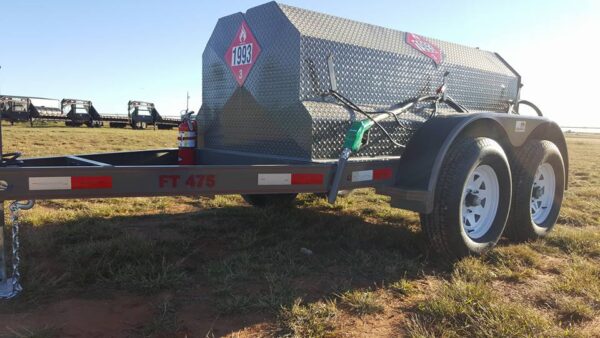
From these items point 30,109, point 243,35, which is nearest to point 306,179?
point 243,35

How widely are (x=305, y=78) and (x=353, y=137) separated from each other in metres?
0.63

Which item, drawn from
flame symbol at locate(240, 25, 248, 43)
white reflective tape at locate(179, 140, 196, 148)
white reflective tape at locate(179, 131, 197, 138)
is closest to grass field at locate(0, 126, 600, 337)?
white reflective tape at locate(179, 140, 196, 148)

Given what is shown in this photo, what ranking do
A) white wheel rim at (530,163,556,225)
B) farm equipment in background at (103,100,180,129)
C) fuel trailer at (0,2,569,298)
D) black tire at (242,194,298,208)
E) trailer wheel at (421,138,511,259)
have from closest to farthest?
fuel trailer at (0,2,569,298), trailer wheel at (421,138,511,259), white wheel rim at (530,163,556,225), black tire at (242,194,298,208), farm equipment in background at (103,100,180,129)

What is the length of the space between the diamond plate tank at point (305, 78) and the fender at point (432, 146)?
12.8 inches

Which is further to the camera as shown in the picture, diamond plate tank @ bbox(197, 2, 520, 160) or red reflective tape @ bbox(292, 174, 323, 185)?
diamond plate tank @ bbox(197, 2, 520, 160)

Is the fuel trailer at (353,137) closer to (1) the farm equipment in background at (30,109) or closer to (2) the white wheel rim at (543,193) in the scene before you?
(2) the white wheel rim at (543,193)

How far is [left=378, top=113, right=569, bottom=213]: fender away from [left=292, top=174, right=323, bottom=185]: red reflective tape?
2.34ft

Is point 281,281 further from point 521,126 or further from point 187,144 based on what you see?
point 521,126

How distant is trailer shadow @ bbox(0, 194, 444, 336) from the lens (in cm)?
282

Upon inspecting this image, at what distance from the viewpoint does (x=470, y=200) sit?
3.90 metres

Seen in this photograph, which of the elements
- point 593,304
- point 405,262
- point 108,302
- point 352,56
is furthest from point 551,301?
point 108,302

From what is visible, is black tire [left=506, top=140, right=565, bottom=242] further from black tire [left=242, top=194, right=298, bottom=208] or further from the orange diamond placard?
the orange diamond placard

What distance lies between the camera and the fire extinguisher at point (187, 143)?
177 inches

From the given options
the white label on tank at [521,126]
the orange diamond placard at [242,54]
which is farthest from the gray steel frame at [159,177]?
the white label on tank at [521,126]
